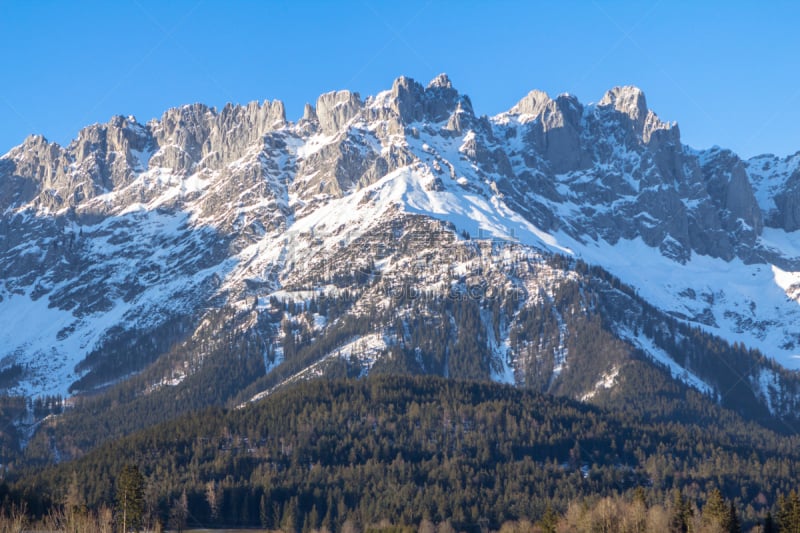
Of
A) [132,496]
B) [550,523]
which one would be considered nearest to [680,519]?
[550,523]

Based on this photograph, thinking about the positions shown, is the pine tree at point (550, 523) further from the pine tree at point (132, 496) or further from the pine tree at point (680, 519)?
the pine tree at point (132, 496)

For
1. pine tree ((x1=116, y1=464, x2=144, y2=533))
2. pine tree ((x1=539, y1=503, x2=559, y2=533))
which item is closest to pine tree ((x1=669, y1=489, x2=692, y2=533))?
pine tree ((x1=539, y1=503, x2=559, y2=533))

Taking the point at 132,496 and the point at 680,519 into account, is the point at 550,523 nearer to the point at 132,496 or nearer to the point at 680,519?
the point at 680,519

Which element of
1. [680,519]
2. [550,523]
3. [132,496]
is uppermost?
[132,496]

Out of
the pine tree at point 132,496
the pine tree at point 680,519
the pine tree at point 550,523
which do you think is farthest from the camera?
the pine tree at point 550,523

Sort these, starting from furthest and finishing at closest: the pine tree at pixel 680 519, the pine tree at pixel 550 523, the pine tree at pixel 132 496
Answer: the pine tree at pixel 550 523 < the pine tree at pixel 680 519 < the pine tree at pixel 132 496

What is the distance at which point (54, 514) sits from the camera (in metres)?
192

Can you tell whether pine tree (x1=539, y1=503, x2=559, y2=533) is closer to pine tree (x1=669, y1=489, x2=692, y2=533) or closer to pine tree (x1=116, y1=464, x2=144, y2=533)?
pine tree (x1=669, y1=489, x2=692, y2=533)

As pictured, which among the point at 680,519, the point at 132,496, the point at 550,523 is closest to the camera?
the point at 132,496

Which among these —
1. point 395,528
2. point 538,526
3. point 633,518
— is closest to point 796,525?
point 633,518

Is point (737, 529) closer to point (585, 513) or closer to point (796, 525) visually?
point (796, 525)

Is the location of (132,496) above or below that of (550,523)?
above

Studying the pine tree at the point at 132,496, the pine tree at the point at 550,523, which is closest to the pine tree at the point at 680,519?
the pine tree at the point at 550,523

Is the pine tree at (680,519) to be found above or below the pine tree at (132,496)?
below
